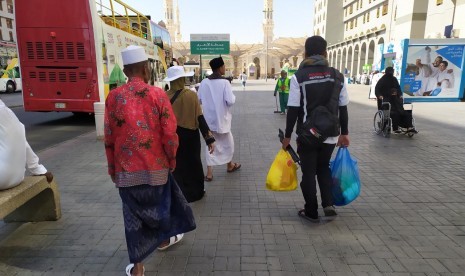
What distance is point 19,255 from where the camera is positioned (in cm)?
317

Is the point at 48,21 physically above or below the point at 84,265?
above

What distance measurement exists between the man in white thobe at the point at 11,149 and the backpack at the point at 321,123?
2722 millimetres

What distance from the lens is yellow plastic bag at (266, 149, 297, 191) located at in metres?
3.74

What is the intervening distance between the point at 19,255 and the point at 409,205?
441 centimetres

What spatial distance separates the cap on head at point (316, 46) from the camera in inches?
139


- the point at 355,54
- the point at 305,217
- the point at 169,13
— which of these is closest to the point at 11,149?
the point at 305,217

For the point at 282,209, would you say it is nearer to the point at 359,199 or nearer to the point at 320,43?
the point at 359,199

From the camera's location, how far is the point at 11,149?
2.98 meters

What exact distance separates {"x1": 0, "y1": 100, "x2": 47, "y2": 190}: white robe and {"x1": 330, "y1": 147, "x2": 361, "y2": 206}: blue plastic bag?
10.5ft

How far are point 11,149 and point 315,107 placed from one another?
291 cm

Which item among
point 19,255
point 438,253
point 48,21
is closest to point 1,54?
point 48,21

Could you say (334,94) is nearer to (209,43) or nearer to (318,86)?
(318,86)

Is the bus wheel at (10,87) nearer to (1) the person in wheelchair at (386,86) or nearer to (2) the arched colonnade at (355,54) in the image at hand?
(1) the person in wheelchair at (386,86)

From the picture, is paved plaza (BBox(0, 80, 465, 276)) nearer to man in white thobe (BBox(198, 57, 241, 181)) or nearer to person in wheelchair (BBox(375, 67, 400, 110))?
man in white thobe (BBox(198, 57, 241, 181))
